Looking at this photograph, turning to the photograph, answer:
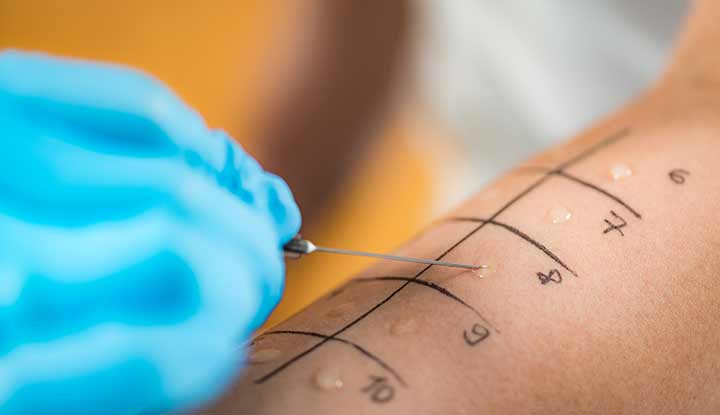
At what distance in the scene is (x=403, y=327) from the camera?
0.89 m

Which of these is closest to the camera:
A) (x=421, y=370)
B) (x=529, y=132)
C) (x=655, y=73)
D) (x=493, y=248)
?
(x=421, y=370)

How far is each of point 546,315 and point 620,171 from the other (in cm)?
30

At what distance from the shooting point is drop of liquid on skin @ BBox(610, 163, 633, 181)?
3.38 ft

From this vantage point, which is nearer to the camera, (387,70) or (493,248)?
(493,248)

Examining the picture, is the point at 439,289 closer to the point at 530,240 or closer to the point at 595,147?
the point at 530,240

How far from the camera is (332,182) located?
1.98 meters

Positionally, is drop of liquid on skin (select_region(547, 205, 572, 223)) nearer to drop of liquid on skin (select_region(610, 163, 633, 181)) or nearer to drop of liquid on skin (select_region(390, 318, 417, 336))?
drop of liquid on skin (select_region(610, 163, 633, 181))

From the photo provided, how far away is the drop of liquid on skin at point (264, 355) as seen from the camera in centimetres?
88

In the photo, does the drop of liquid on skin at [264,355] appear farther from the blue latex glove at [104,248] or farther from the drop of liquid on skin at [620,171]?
the drop of liquid on skin at [620,171]

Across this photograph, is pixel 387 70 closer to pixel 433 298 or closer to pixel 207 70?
pixel 207 70

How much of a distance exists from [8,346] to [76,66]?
0.32 metres

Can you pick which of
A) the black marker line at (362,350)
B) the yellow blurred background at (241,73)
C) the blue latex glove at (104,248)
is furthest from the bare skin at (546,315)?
the yellow blurred background at (241,73)

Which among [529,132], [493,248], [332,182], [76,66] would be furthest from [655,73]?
[76,66]

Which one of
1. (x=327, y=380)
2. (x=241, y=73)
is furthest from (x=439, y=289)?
(x=241, y=73)
